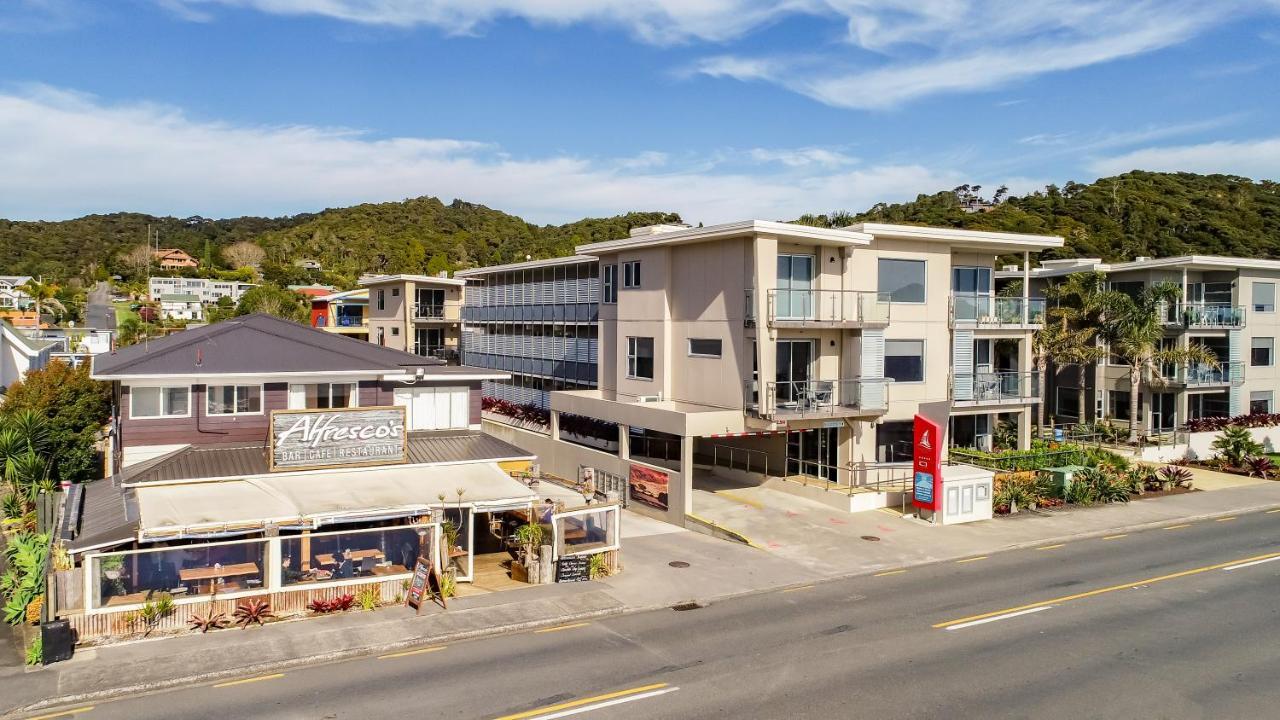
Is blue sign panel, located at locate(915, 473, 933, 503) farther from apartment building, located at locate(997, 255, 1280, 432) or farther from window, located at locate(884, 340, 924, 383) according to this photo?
apartment building, located at locate(997, 255, 1280, 432)

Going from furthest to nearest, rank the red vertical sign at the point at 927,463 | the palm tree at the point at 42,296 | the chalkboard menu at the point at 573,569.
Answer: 1. the palm tree at the point at 42,296
2. the red vertical sign at the point at 927,463
3. the chalkboard menu at the point at 573,569

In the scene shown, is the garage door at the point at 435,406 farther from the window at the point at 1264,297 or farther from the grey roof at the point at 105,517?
the window at the point at 1264,297

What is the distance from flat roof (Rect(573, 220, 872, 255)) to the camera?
29.0 metres

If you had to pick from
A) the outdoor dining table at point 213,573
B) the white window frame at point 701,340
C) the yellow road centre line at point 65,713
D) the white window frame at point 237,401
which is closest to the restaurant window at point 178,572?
the outdoor dining table at point 213,573

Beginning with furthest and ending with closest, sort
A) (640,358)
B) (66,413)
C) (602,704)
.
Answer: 1. (640,358)
2. (66,413)
3. (602,704)

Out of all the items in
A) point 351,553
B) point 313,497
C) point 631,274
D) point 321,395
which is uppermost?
point 631,274

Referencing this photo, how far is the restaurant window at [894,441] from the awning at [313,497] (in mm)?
16239

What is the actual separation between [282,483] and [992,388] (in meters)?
26.8

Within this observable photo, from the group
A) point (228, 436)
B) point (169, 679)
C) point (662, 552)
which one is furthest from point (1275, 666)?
point (228, 436)

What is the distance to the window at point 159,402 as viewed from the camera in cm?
2352

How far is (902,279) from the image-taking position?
1342 inches

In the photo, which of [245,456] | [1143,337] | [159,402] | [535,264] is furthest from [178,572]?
[1143,337]

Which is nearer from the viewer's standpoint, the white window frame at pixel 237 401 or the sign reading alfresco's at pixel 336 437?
the sign reading alfresco's at pixel 336 437

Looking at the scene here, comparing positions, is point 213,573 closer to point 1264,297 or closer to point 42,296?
point 1264,297
